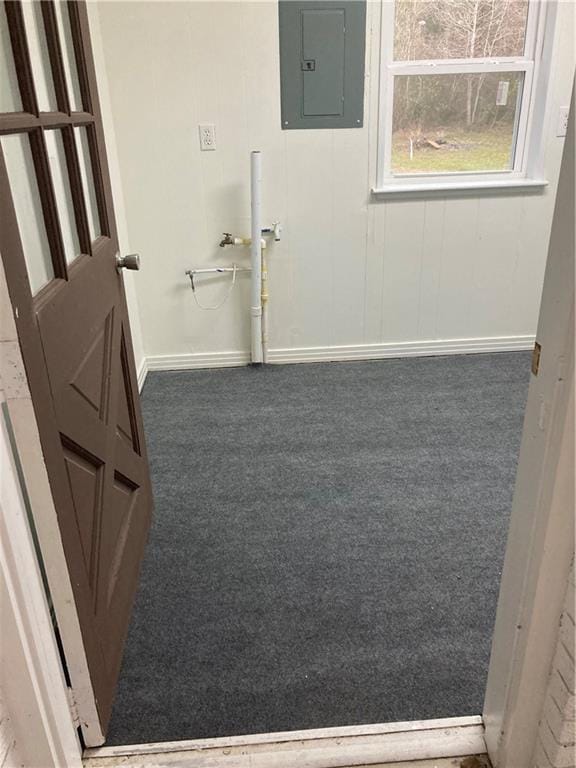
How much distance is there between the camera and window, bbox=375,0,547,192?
2.85 meters

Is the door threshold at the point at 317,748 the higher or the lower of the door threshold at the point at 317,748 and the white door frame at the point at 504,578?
the lower

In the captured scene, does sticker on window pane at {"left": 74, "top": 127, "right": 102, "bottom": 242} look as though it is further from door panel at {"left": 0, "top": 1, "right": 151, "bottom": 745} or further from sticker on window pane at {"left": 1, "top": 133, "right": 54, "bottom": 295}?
sticker on window pane at {"left": 1, "top": 133, "right": 54, "bottom": 295}

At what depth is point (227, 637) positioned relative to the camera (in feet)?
5.37

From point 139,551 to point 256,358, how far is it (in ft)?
5.30

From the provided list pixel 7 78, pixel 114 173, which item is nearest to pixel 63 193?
pixel 7 78

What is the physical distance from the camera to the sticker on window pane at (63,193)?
1.33 metres

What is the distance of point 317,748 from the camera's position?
4.31 ft

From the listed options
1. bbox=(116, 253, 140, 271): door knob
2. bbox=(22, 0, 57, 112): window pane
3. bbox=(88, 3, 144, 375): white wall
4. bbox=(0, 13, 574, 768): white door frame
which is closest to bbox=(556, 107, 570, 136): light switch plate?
bbox=(88, 3, 144, 375): white wall

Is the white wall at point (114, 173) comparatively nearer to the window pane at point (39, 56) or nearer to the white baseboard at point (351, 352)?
the white baseboard at point (351, 352)

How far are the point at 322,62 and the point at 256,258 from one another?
3.05ft

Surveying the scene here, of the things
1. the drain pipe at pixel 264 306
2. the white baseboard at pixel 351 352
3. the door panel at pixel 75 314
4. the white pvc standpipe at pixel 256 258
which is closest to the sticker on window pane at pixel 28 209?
the door panel at pixel 75 314

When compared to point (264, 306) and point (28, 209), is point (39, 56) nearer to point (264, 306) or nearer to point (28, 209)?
point (28, 209)

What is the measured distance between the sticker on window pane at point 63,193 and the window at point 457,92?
77.6 inches

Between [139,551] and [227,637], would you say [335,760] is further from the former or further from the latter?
[139,551]
